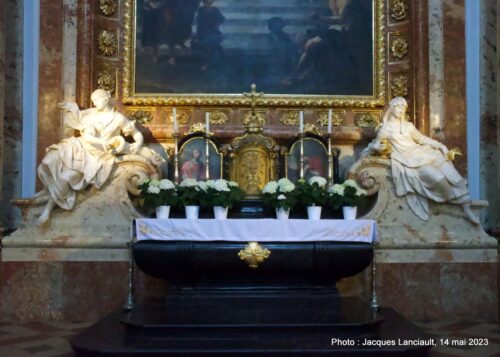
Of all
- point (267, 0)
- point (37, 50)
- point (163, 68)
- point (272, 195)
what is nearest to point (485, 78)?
point (267, 0)

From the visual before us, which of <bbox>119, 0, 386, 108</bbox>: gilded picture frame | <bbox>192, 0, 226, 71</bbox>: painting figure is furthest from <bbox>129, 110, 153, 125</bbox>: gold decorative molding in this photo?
<bbox>192, 0, 226, 71</bbox>: painting figure

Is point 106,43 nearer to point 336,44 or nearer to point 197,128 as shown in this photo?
point 197,128

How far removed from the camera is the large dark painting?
27.2 ft

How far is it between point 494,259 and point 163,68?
4.79 m

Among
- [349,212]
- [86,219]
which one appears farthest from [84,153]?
[349,212]

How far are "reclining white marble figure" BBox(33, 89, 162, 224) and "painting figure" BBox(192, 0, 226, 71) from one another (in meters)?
1.53

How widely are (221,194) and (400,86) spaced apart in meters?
3.34

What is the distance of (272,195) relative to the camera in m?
6.52

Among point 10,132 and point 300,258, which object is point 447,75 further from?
point 10,132

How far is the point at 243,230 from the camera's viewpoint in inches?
241

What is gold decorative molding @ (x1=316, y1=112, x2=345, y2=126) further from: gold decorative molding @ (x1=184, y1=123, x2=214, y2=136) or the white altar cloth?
the white altar cloth

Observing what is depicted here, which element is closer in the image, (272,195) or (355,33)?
(272,195)

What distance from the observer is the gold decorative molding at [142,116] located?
8.20 metres

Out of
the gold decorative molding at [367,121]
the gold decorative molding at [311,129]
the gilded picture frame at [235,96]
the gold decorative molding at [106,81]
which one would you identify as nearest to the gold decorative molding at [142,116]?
the gilded picture frame at [235,96]
